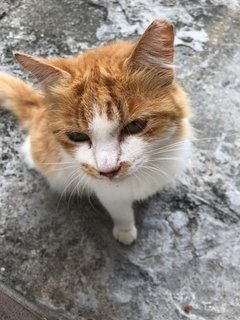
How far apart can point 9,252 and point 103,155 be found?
69cm

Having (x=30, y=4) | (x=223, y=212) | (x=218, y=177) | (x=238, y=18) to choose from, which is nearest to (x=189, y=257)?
(x=223, y=212)

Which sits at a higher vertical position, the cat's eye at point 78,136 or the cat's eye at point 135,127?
the cat's eye at point 135,127

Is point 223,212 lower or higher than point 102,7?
lower

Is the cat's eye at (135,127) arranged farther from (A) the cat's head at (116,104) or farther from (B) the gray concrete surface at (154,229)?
(B) the gray concrete surface at (154,229)

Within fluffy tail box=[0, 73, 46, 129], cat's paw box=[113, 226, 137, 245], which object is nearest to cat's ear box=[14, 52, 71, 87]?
fluffy tail box=[0, 73, 46, 129]

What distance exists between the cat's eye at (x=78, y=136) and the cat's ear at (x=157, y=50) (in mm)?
230

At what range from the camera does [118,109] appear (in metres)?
1.25

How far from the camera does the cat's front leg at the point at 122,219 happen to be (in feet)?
5.11

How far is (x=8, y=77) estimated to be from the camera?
1.79 meters

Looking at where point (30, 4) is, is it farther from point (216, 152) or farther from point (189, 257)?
point (189, 257)

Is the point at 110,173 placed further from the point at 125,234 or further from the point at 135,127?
the point at 125,234

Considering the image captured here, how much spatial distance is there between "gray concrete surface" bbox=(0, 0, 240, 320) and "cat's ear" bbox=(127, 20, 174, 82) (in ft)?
2.07

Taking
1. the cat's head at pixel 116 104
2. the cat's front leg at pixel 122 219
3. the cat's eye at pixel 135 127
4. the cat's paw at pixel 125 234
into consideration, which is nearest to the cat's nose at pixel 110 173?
the cat's head at pixel 116 104

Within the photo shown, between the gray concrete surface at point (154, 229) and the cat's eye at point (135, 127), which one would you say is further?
the gray concrete surface at point (154, 229)
